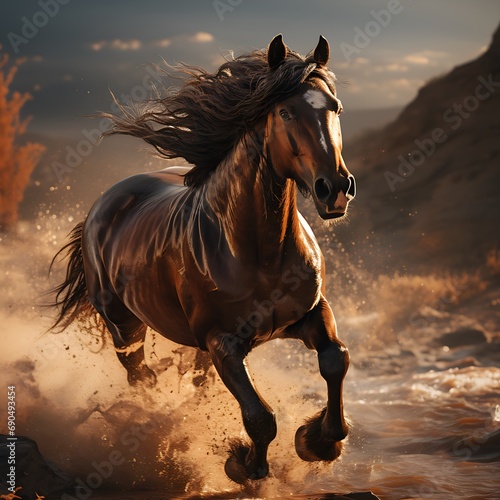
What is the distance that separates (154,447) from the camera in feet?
19.4

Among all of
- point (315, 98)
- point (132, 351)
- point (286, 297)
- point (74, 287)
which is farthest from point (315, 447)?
point (74, 287)

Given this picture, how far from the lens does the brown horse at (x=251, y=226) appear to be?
3.81 metres

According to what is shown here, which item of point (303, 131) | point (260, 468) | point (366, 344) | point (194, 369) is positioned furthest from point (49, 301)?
point (366, 344)

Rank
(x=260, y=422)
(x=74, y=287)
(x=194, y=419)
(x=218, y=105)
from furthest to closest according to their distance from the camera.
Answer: (x=74, y=287)
(x=194, y=419)
(x=218, y=105)
(x=260, y=422)

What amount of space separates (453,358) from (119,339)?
5.18m

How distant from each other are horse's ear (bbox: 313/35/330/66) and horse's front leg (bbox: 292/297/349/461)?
3.75ft

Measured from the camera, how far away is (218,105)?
4.32 meters

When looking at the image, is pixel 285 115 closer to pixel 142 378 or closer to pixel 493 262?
pixel 142 378

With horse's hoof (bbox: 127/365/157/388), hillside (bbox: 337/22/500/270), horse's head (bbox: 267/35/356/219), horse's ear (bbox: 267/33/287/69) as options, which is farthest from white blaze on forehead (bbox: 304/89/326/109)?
hillside (bbox: 337/22/500/270)

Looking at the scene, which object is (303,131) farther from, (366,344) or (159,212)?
(366,344)

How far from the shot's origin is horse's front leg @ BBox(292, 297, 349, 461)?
4.19 metres

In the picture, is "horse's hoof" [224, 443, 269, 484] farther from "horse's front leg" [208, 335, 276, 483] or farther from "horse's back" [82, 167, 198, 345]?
"horse's back" [82, 167, 198, 345]
